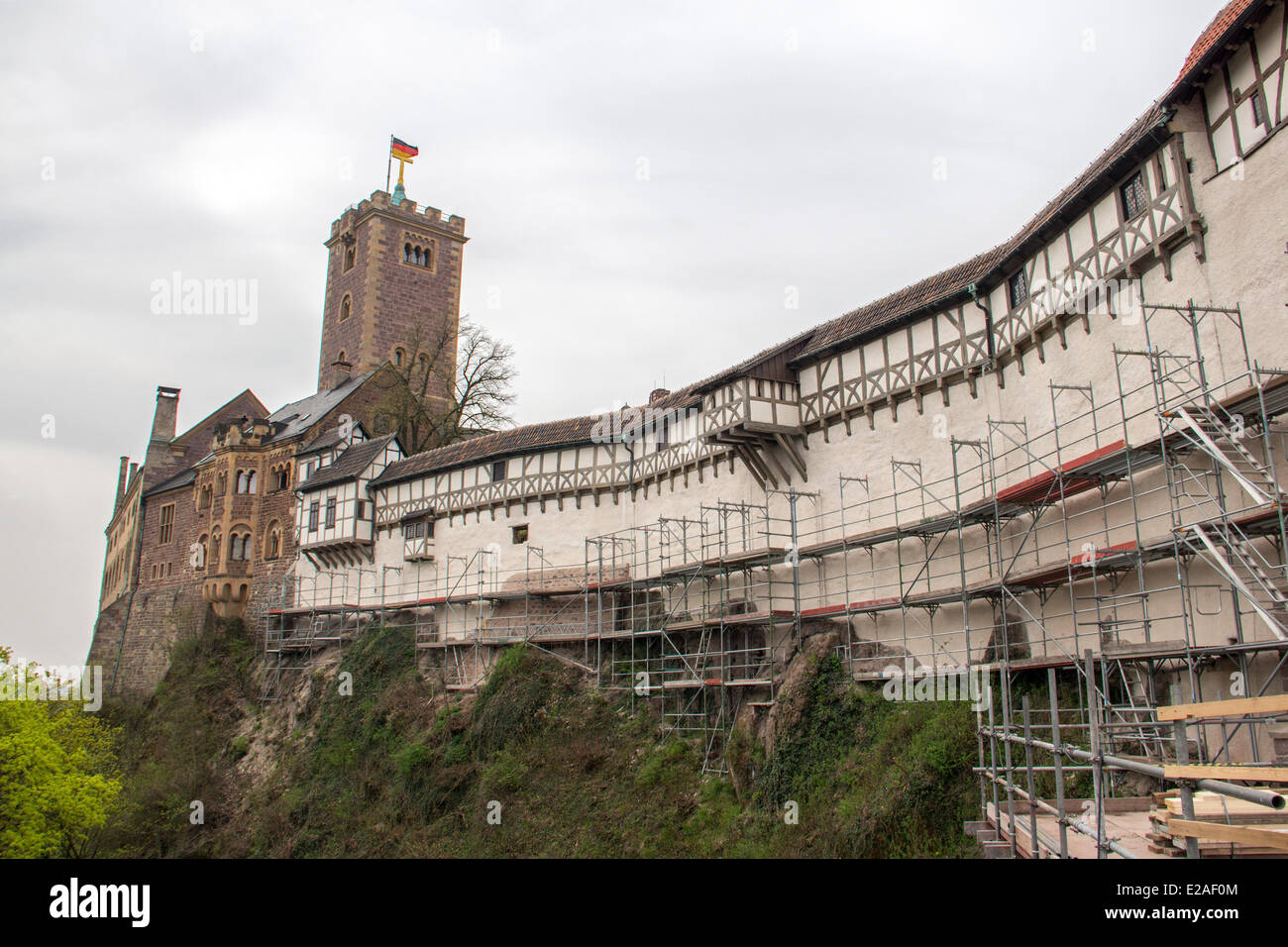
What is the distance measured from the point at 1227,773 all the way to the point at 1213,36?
13259 millimetres

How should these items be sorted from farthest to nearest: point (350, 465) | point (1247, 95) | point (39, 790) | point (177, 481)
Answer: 1. point (177, 481)
2. point (350, 465)
3. point (39, 790)
4. point (1247, 95)

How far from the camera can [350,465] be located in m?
38.2

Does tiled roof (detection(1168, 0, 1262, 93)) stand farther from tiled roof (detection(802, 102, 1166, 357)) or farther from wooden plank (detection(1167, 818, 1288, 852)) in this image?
wooden plank (detection(1167, 818, 1288, 852))

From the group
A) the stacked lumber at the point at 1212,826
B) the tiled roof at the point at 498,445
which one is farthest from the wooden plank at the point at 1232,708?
the tiled roof at the point at 498,445

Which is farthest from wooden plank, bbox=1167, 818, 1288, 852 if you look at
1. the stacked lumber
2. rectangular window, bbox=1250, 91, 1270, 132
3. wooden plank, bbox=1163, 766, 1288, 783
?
rectangular window, bbox=1250, 91, 1270, 132

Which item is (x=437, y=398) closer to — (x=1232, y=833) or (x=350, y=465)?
(x=350, y=465)

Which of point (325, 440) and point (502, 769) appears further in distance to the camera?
point (325, 440)

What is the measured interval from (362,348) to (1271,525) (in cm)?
4246

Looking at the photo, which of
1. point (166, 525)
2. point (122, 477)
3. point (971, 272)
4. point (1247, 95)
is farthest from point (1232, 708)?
point (122, 477)

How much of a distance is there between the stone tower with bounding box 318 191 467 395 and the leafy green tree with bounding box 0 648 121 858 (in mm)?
24083

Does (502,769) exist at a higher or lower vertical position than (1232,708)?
lower

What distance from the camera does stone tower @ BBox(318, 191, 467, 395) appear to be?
4872cm

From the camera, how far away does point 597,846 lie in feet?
66.2
